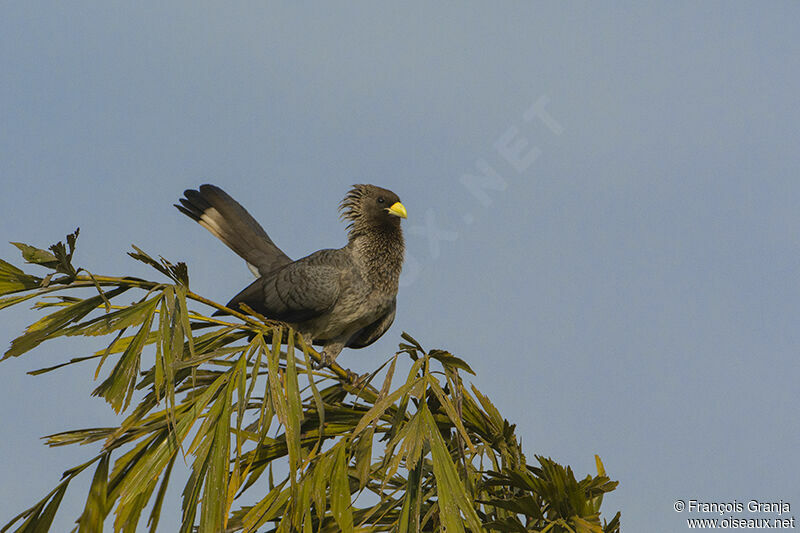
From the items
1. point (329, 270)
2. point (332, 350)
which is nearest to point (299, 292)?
point (329, 270)

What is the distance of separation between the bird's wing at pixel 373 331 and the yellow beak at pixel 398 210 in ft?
2.08

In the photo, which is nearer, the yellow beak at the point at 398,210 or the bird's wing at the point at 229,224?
the yellow beak at the point at 398,210

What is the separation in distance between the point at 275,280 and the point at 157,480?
264 centimetres

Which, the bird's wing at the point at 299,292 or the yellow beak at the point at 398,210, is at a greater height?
the yellow beak at the point at 398,210

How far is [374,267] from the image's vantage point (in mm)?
5656

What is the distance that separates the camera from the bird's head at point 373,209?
596 cm

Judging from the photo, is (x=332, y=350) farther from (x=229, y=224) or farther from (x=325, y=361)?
(x=229, y=224)

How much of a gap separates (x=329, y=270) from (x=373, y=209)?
77 cm

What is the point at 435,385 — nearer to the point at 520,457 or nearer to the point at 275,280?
the point at 520,457

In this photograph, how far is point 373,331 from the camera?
5840mm

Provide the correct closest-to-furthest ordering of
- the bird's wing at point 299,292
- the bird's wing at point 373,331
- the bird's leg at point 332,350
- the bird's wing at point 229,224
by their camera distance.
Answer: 1. the bird's wing at point 299,292
2. the bird's leg at point 332,350
3. the bird's wing at point 373,331
4. the bird's wing at point 229,224

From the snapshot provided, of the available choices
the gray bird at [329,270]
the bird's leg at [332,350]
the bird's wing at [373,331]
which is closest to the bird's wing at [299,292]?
the gray bird at [329,270]

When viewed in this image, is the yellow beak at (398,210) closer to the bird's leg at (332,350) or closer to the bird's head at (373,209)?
the bird's head at (373,209)

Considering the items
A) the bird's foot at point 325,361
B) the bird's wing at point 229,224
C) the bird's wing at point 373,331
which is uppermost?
the bird's wing at point 229,224
